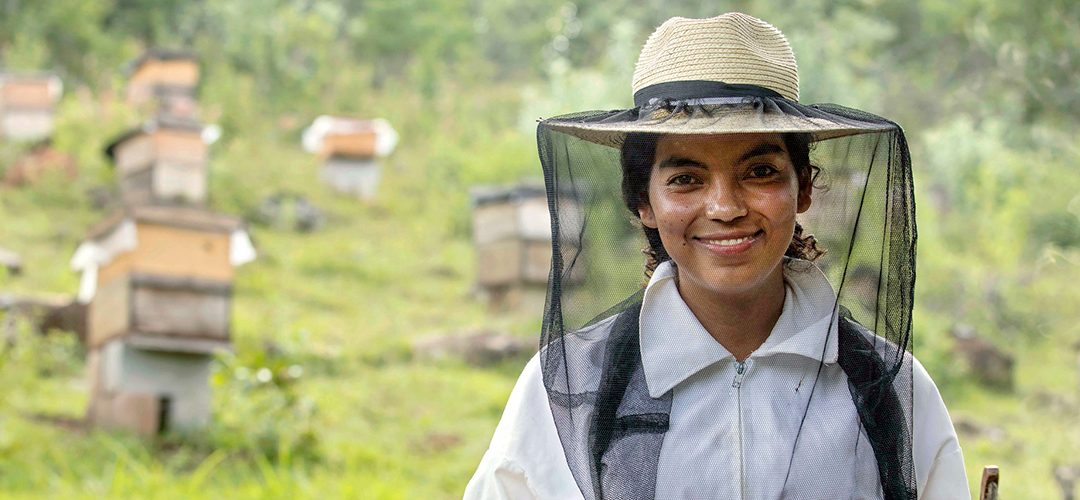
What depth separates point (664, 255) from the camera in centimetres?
225

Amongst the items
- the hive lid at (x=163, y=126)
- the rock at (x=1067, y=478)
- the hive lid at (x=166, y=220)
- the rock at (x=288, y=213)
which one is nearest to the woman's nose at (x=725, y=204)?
the rock at (x=1067, y=478)

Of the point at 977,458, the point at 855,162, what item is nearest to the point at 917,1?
the point at 977,458

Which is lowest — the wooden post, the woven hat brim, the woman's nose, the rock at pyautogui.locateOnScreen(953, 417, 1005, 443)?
the rock at pyautogui.locateOnScreen(953, 417, 1005, 443)

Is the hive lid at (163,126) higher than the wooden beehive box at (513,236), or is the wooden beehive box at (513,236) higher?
the hive lid at (163,126)

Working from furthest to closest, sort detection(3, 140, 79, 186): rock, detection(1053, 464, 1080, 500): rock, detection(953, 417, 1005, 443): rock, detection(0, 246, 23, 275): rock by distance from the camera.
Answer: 1. detection(3, 140, 79, 186): rock
2. detection(0, 246, 23, 275): rock
3. detection(953, 417, 1005, 443): rock
4. detection(1053, 464, 1080, 500): rock

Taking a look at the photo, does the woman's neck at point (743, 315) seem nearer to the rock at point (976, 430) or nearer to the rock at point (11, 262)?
the rock at point (976, 430)

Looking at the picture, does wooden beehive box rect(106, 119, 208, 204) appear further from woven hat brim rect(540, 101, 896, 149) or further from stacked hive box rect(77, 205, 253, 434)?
woven hat brim rect(540, 101, 896, 149)

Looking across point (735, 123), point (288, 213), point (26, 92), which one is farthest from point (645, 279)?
point (26, 92)

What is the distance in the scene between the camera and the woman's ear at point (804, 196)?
219 centimetres

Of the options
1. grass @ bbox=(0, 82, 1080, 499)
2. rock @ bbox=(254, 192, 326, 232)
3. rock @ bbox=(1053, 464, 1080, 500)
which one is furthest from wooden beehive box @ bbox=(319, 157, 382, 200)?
rock @ bbox=(1053, 464, 1080, 500)

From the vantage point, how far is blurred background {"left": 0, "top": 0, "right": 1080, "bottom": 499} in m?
6.98

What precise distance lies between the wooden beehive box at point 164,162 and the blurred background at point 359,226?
3 centimetres

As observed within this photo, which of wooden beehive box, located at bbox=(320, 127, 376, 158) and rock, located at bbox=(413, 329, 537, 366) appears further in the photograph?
wooden beehive box, located at bbox=(320, 127, 376, 158)

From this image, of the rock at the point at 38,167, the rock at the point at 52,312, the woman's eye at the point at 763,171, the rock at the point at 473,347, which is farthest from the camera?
the rock at the point at 38,167
